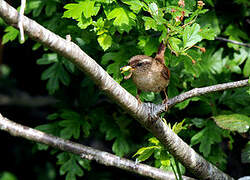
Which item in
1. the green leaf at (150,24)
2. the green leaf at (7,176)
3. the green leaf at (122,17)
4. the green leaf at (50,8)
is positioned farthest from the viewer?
the green leaf at (7,176)

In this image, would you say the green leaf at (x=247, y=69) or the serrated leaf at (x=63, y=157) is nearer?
the green leaf at (x=247, y=69)

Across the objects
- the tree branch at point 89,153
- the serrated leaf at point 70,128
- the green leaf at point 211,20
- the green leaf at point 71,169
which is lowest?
the green leaf at point 71,169

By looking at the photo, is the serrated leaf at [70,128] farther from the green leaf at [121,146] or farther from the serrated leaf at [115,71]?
the serrated leaf at [115,71]

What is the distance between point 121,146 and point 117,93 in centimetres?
114

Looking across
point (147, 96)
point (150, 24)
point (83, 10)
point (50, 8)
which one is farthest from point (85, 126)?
point (150, 24)

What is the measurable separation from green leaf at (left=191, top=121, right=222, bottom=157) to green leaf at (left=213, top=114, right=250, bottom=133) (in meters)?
0.14

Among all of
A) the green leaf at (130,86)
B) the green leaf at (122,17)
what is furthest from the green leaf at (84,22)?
the green leaf at (130,86)

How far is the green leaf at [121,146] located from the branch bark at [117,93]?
693mm

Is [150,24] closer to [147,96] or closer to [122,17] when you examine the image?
[122,17]

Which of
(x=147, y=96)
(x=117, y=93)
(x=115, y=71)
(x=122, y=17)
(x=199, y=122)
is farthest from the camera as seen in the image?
(x=199, y=122)

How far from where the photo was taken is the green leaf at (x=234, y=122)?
2275 millimetres

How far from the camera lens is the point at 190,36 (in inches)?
76.3

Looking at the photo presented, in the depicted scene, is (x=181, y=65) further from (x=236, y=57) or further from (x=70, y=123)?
(x=70, y=123)

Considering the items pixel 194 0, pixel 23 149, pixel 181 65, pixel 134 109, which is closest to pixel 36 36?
pixel 134 109
